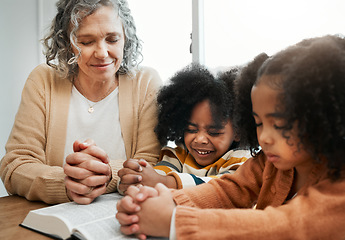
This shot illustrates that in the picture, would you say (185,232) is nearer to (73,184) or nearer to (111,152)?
(73,184)

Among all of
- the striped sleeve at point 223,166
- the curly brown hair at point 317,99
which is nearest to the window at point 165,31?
the striped sleeve at point 223,166

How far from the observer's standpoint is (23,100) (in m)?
1.42

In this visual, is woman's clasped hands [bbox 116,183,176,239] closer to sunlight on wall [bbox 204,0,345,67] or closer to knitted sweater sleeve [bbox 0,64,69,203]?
knitted sweater sleeve [bbox 0,64,69,203]

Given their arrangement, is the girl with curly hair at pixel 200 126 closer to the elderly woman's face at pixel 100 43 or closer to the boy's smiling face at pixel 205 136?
the boy's smiling face at pixel 205 136

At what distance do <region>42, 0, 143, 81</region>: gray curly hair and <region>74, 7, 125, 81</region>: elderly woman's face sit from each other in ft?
0.09

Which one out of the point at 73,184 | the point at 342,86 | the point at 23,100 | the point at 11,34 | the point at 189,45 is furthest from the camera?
the point at 11,34

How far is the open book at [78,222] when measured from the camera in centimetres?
74

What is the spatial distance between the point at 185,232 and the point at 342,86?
1.31 feet

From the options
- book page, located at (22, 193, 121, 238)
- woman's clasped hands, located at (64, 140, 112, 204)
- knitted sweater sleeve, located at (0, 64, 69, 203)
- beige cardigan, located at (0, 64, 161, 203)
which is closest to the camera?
book page, located at (22, 193, 121, 238)

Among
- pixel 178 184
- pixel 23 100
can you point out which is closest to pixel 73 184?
pixel 178 184

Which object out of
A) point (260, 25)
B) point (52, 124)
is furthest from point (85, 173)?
point (260, 25)

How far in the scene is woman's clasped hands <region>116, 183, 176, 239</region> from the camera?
0.71 metres

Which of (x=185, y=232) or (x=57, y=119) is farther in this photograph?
(x=57, y=119)

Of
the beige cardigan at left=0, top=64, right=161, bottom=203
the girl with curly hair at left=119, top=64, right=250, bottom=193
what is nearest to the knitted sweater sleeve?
the beige cardigan at left=0, top=64, right=161, bottom=203
